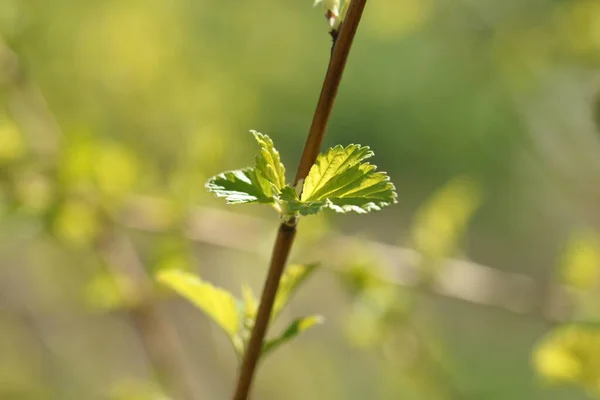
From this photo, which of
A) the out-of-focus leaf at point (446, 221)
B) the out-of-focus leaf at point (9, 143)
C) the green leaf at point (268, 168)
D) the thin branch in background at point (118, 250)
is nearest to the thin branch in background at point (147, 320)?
the thin branch in background at point (118, 250)

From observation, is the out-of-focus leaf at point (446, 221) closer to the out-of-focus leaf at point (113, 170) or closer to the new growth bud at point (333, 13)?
the out-of-focus leaf at point (113, 170)

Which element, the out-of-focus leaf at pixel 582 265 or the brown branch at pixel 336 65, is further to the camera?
the out-of-focus leaf at pixel 582 265

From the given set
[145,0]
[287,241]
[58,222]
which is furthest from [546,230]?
[287,241]

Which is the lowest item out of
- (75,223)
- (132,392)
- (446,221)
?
(132,392)

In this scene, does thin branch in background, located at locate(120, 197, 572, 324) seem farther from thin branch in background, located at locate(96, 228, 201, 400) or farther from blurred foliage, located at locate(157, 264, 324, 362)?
blurred foliage, located at locate(157, 264, 324, 362)

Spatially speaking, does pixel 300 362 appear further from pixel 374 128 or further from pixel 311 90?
pixel 374 128

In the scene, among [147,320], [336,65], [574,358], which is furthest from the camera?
[147,320]

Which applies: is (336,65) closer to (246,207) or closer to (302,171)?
(302,171)

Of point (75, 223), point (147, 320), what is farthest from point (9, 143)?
point (147, 320)
